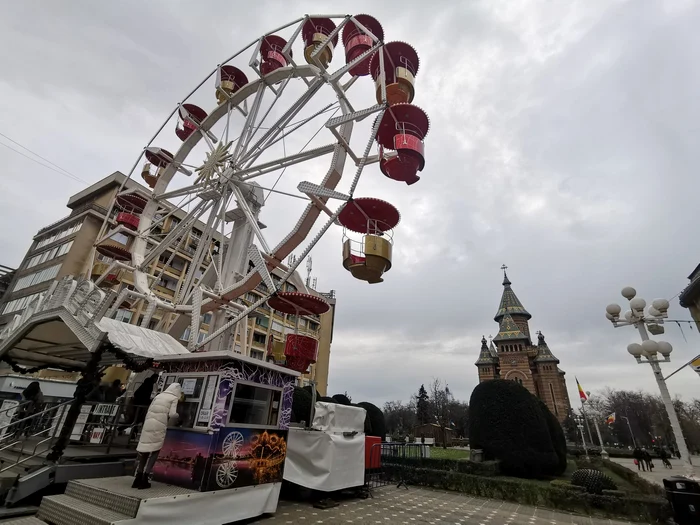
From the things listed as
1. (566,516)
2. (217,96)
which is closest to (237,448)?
(566,516)

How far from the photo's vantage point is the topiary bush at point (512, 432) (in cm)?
1390

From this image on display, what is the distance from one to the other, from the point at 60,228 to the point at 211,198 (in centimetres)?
2910

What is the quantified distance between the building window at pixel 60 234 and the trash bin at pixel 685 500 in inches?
1562

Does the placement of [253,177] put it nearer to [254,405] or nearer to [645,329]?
[254,405]

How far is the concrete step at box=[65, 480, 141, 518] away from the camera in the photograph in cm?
534

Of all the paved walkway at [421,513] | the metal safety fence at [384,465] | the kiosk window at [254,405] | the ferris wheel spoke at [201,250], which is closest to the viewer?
the kiosk window at [254,405]

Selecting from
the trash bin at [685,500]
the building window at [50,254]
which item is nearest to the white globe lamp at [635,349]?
the trash bin at [685,500]

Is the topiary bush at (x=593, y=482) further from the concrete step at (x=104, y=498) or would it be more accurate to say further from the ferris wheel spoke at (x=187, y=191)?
the ferris wheel spoke at (x=187, y=191)

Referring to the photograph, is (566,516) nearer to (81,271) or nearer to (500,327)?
(81,271)

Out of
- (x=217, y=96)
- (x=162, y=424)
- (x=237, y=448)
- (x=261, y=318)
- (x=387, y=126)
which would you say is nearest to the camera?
(x=162, y=424)

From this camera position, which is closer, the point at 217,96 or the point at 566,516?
the point at 566,516

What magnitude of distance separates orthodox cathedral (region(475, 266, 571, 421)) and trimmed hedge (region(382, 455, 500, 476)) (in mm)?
40657

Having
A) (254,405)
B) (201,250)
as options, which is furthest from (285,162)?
(254,405)

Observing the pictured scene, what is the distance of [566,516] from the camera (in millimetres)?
9562
